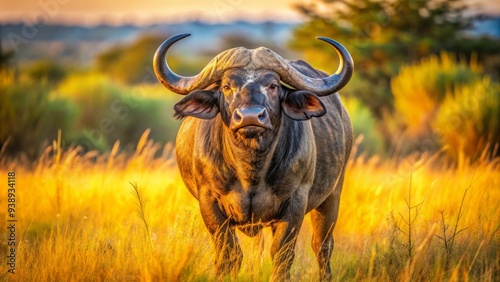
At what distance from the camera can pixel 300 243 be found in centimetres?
943

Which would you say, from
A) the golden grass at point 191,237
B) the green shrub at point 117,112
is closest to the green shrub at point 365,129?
the green shrub at point 117,112

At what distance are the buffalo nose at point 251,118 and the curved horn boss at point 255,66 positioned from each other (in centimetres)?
59

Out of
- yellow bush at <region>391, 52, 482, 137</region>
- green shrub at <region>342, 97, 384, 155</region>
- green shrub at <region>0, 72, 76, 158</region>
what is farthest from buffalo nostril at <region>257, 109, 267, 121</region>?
yellow bush at <region>391, 52, 482, 137</region>

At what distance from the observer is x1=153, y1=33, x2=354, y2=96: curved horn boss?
23.1 ft

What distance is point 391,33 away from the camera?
28.6m

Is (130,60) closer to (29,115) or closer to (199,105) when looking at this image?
(29,115)

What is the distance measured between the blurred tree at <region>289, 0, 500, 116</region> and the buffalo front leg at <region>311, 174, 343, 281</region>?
1892cm

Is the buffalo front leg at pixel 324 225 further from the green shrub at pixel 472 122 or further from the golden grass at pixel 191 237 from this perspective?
the green shrub at pixel 472 122

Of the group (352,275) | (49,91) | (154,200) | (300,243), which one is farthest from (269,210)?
A: (49,91)

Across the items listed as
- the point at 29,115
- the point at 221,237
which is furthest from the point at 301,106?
the point at 29,115

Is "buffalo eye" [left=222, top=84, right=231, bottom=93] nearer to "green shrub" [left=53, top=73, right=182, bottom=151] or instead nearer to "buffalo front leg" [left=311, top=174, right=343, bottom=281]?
"buffalo front leg" [left=311, top=174, right=343, bottom=281]

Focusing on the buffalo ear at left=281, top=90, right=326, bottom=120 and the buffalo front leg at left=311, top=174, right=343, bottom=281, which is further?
the buffalo front leg at left=311, top=174, right=343, bottom=281

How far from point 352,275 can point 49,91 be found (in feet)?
40.7

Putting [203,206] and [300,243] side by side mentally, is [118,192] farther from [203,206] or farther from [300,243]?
[203,206]
